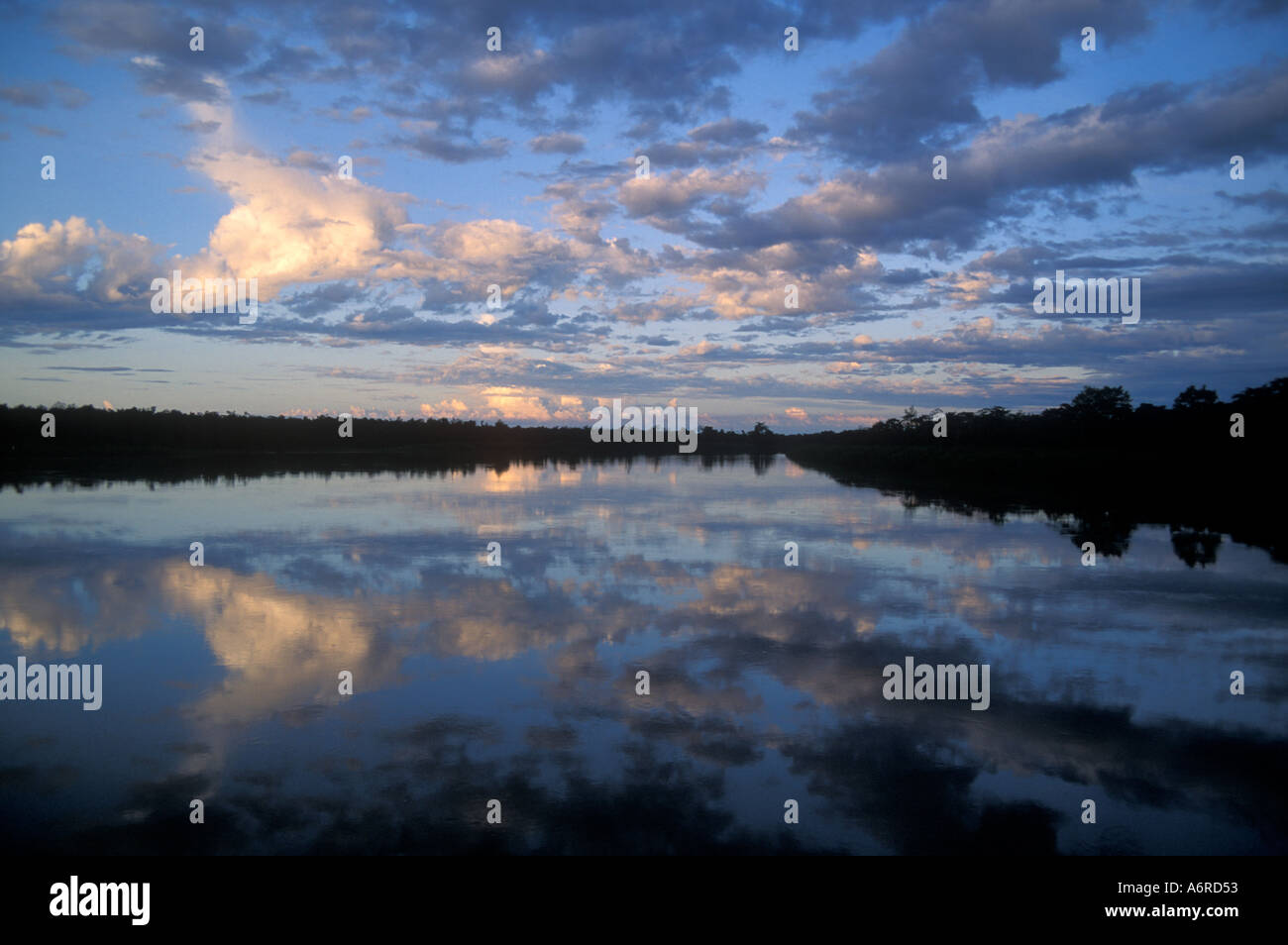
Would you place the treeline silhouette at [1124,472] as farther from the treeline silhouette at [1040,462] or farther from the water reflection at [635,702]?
the water reflection at [635,702]

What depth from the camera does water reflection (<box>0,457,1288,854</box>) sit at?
5340mm

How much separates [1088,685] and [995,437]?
6920cm

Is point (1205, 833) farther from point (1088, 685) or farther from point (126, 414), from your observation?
point (126, 414)

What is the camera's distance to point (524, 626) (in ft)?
35.3

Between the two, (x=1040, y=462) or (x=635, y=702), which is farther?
(x=1040, y=462)

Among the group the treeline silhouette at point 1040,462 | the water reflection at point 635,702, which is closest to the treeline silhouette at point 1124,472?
the treeline silhouette at point 1040,462

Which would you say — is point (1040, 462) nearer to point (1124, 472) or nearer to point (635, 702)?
point (1124, 472)

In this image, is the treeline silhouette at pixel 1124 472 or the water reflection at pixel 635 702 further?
the treeline silhouette at pixel 1124 472

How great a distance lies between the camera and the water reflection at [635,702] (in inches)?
210

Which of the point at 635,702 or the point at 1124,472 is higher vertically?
the point at 1124,472

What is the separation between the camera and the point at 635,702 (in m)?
7.72

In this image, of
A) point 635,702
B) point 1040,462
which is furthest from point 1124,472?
point 635,702
